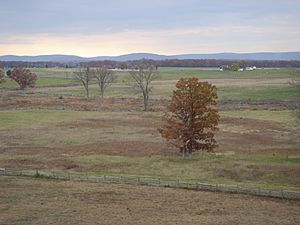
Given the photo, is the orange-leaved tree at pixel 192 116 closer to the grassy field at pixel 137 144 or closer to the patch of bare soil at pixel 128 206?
the grassy field at pixel 137 144

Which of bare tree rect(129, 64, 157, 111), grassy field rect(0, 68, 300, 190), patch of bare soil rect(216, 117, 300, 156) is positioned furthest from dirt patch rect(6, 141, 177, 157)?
bare tree rect(129, 64, 157, 111)

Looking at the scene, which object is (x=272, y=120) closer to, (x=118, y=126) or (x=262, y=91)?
(x=118, y=126)

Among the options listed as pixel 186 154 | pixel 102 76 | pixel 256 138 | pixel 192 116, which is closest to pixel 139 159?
pixel 186 154

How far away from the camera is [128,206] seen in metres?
26.5

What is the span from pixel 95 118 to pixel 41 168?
113ft

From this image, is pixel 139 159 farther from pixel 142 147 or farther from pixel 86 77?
pixel 86 77

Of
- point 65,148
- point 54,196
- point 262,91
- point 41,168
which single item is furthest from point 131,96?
point 54,196

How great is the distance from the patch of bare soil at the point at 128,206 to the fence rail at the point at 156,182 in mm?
786

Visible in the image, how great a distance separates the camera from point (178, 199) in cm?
2825

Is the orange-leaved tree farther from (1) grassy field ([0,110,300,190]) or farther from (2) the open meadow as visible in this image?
(1) grassy field ([0,110,300,190])

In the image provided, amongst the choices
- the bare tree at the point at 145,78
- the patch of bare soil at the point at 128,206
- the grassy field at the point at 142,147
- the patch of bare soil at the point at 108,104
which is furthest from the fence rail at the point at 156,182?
the bare tree at the point at 145,78

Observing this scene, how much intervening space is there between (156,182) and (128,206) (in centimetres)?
Answer: 585

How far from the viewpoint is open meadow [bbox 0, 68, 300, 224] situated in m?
25.7

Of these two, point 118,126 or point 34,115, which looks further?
point 34,115
